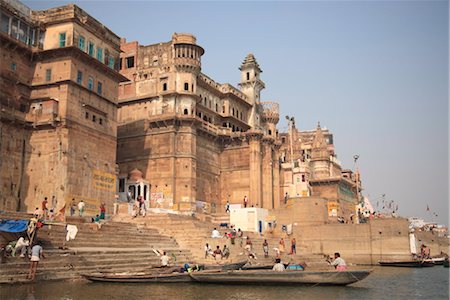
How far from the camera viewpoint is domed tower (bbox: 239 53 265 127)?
6056 cm

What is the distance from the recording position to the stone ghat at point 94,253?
17.9 meters

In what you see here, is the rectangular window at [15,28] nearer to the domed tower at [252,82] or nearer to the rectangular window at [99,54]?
the rectangular window at [99,54]

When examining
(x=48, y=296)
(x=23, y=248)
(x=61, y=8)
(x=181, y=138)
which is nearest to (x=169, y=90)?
(x=181, y=138)

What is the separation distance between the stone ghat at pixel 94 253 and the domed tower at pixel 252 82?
111ft

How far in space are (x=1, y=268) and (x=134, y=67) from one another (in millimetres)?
36890

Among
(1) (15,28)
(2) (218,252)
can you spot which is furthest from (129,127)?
(2) (218,252)

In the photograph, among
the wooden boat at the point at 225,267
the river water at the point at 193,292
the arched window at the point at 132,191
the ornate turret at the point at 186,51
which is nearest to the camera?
the river water at the point at 193,292

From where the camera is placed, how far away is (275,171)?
178 ft

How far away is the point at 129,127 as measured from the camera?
1946 inches

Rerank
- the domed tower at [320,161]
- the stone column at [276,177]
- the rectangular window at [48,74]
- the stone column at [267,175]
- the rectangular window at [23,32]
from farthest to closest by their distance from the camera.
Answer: the domed tower at [320,161], the stone column at [276,177], the stone column at [267,175], the rectangular window at [48,74], the rectangular window at [23,32]

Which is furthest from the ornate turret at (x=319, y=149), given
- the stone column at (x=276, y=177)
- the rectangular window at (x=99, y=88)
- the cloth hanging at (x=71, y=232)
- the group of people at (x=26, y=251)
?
the group of people at (x=26, y=251)

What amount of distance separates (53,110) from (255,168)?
23.3 meters

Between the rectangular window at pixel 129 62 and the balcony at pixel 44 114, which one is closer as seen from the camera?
the balcony at pixel 44 114

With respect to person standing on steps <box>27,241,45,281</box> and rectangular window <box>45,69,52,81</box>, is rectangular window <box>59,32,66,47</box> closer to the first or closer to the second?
rectangular window <box>45,69,52,81</box>
